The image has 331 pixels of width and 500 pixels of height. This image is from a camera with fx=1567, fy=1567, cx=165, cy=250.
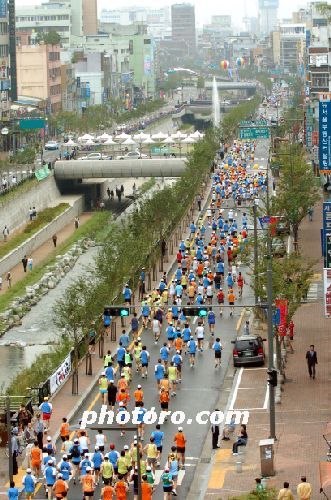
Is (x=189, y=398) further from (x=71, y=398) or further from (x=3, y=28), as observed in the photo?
(x=3, y=28)

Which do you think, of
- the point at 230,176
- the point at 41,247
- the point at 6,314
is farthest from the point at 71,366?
the point at 230,176

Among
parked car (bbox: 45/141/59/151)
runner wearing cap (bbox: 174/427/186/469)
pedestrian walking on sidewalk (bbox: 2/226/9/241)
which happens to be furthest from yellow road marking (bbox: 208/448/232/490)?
parked car (bbox: 45/141/59/151)

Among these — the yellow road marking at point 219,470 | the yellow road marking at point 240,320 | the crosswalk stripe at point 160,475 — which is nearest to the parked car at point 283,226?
the yellow road marking at point 240,320

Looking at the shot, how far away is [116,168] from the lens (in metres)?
127

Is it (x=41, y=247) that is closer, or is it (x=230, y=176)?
(x=41, y=247)

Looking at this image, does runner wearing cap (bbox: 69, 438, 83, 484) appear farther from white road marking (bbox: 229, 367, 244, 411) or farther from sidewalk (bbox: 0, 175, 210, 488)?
white road marking (bbox: 229, 367, 244, 411)

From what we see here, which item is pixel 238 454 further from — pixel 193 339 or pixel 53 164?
pixel 53 164

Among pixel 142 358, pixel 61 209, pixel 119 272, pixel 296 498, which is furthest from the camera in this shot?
pixel 61 209

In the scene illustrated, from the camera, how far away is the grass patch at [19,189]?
358ft

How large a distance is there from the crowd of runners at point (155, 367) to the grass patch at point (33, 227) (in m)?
12.7

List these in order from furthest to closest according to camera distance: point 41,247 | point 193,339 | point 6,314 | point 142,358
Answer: point 41,247 → point 6,314 → point 193,339 → point 142,358

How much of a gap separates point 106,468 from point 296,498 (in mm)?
5081

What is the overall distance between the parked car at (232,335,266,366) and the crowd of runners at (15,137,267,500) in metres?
0.76

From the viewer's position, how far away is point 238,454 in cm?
4356
